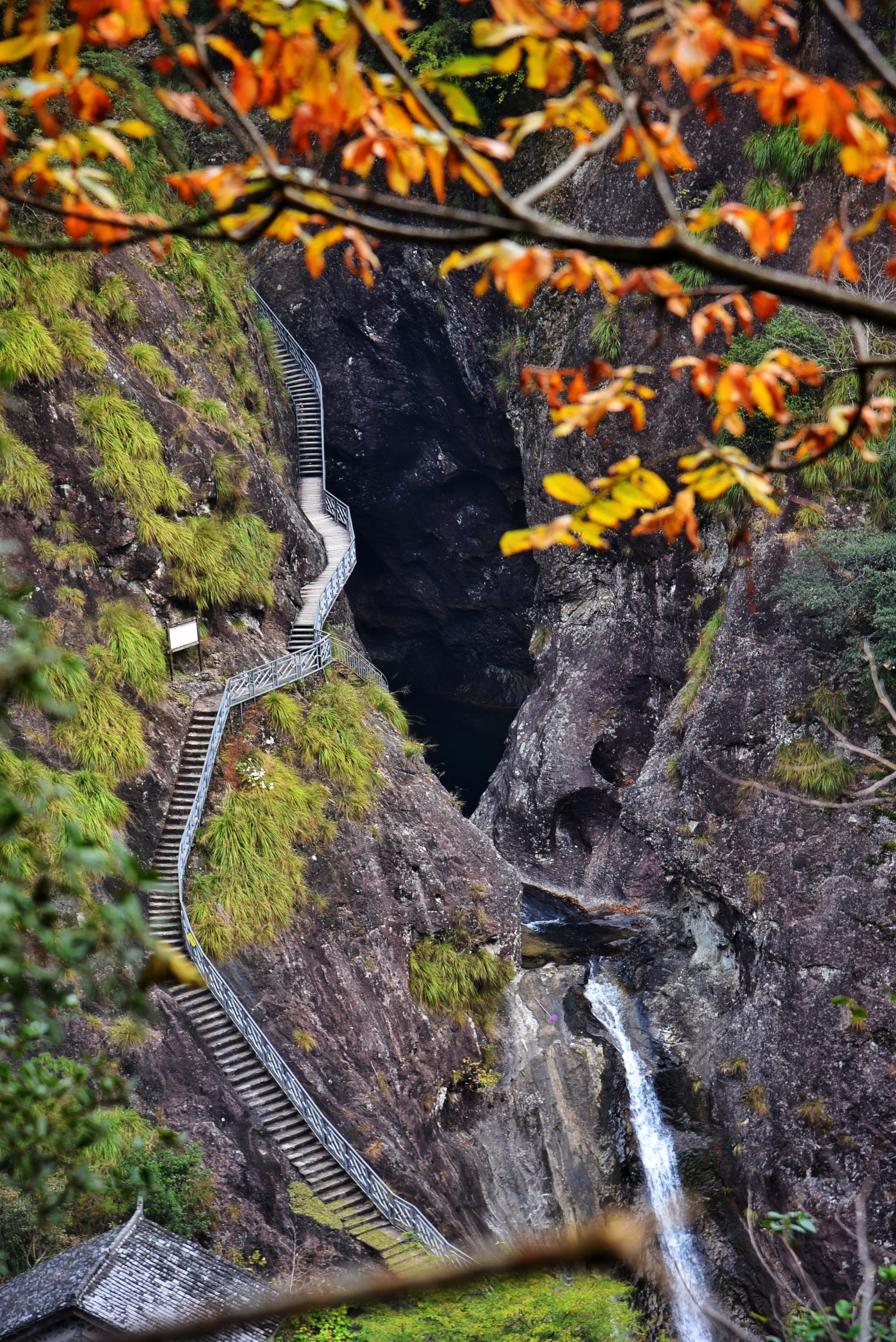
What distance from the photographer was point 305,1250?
14.9 meters

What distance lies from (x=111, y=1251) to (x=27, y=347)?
14981 mm

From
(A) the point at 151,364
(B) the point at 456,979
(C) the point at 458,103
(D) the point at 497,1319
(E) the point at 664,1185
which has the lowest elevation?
(E) the point at 664,1185

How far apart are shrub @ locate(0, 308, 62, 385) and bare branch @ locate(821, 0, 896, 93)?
1804 centimetres

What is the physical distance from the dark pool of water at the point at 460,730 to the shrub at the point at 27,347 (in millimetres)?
21570

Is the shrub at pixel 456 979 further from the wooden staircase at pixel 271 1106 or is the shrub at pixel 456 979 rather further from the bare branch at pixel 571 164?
the bare branch at pixel 571 164

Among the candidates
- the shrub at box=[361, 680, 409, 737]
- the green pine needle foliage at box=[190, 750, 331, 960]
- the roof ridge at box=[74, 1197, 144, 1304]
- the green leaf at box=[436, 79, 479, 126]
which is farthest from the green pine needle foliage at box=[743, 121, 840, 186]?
the roof ridge at box=[74, 1197, 144, 1304]

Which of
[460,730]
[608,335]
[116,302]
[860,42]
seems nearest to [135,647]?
[116,302]

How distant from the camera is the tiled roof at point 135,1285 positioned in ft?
36.3

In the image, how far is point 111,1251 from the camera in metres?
11.8

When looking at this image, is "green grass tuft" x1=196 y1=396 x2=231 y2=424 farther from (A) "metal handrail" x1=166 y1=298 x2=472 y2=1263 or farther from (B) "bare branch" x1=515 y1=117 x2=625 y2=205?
(B) "bare branch" x1=515 y1=117 x2=625 y2=205

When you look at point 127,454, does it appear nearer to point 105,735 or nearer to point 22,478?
point 22,478

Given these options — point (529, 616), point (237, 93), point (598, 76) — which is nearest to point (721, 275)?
point (598, 76)

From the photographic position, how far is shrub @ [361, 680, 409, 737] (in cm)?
2289

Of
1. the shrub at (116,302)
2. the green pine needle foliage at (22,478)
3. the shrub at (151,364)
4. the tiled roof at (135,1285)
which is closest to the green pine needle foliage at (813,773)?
the tiled roof at (135,1285)
